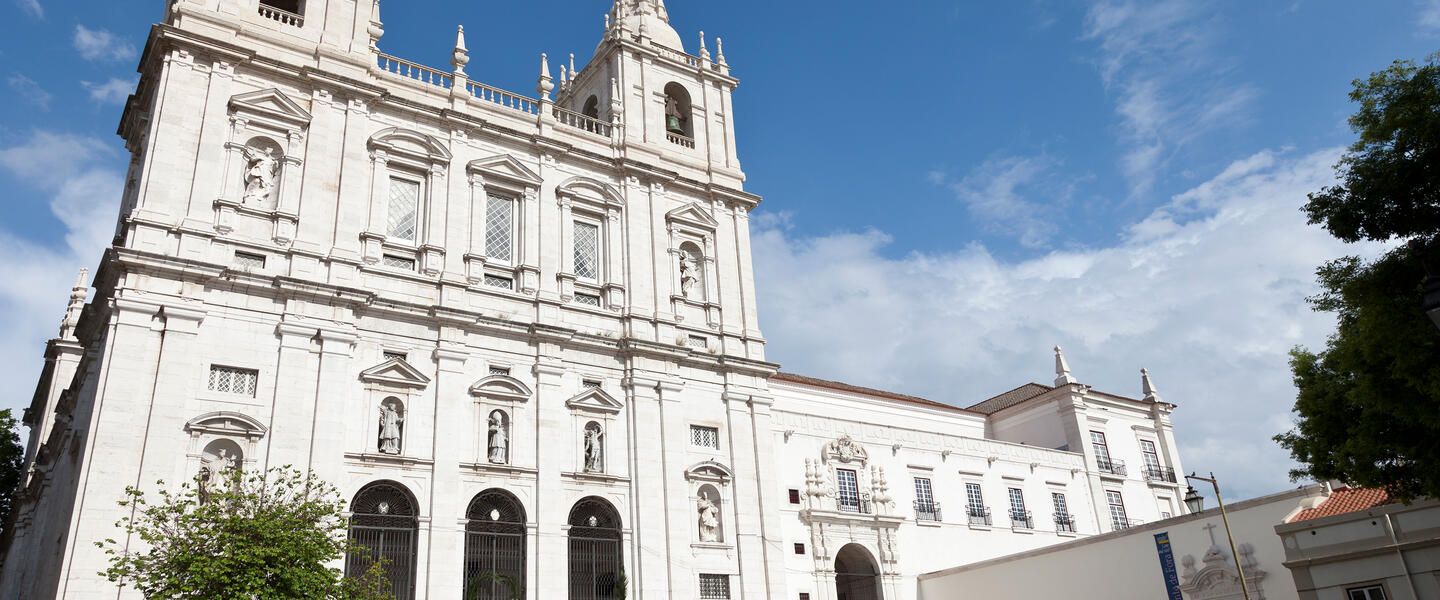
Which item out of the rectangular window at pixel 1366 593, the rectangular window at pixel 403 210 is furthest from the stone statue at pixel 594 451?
the rectangular window at pixel 1366 593

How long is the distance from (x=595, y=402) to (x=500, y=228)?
5.21m

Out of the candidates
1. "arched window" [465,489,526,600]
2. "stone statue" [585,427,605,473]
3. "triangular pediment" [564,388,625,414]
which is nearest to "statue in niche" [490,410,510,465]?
"arched window" [465,489,526,600]

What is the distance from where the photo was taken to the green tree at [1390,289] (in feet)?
44.9

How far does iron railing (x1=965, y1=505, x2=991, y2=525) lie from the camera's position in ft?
109

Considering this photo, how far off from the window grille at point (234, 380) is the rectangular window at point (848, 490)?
16.5 meters

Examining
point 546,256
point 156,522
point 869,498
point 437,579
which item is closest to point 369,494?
point 437,579

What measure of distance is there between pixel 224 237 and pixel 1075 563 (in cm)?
2264

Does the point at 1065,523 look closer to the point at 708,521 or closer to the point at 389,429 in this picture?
the point at 708,521

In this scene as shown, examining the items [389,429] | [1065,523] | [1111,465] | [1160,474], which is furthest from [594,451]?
[1160,474]

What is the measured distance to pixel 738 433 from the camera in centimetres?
2692

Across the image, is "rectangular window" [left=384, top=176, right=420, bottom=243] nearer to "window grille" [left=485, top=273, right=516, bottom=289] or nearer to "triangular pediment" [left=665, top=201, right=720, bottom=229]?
"window grille" [left=485, top=273, right=516, bottom=289]

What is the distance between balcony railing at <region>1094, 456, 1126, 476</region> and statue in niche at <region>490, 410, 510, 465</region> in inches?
961

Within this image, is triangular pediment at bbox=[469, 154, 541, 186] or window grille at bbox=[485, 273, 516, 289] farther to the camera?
triangular pediment at bbox=[469, 154, 541, 186]

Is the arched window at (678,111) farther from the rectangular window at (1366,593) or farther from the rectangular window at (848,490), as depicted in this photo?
the rectangular window at (1366,593)
